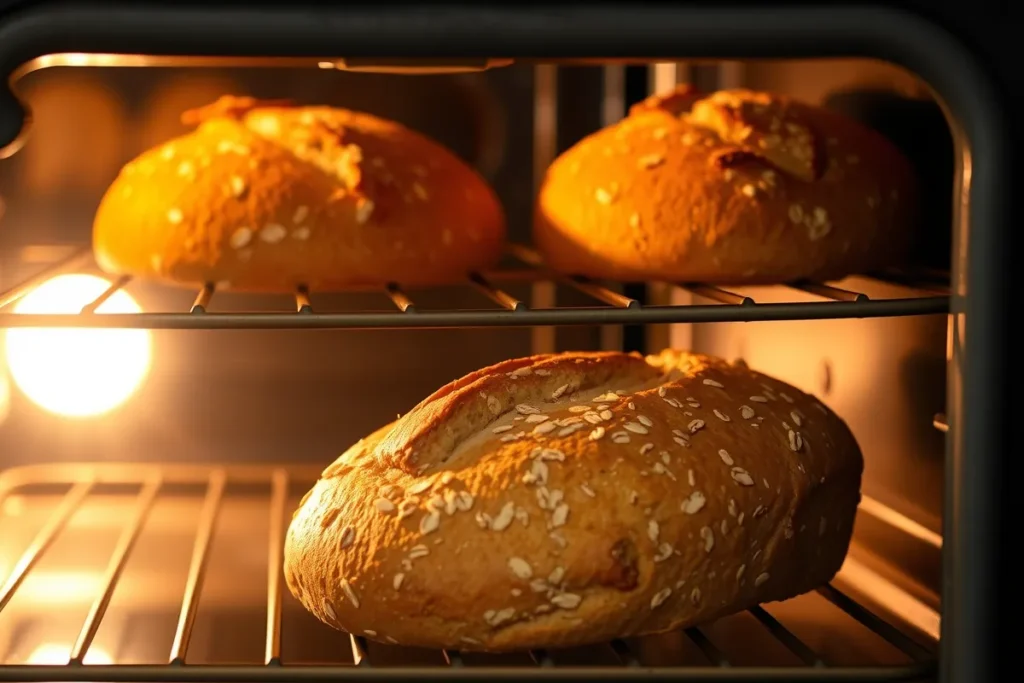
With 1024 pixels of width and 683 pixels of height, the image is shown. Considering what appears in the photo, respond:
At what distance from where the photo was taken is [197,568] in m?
1.42

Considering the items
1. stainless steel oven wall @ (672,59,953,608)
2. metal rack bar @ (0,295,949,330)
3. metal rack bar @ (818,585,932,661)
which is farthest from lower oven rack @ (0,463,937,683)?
metal rack bar @ (0,295,949,330)

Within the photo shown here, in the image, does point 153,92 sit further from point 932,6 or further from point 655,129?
point 932,6

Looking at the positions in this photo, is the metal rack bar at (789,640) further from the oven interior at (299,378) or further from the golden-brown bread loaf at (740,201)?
the golden-brown bread loaf at (740,201)

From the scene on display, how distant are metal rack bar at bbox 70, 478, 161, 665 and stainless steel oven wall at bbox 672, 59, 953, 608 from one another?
0.77 meters

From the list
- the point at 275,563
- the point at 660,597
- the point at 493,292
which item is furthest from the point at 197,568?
the point at 660,597

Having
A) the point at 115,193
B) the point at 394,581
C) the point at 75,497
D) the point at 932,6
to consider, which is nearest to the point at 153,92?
the point at 115,193

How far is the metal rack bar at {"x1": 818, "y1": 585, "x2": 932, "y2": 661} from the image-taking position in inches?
45.3

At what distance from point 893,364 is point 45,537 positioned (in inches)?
36.9

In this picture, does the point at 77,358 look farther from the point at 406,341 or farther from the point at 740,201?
the point at 740,201

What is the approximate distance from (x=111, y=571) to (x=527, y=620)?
493 mm

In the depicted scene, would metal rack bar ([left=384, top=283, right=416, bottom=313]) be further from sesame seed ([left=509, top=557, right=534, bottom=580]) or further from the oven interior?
sesame seed ([left=509, top=557, right=534, bottom=580])

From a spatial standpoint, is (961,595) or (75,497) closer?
(961,595)

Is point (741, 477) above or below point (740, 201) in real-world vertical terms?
below

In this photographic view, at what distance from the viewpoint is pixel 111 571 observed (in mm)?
1375
